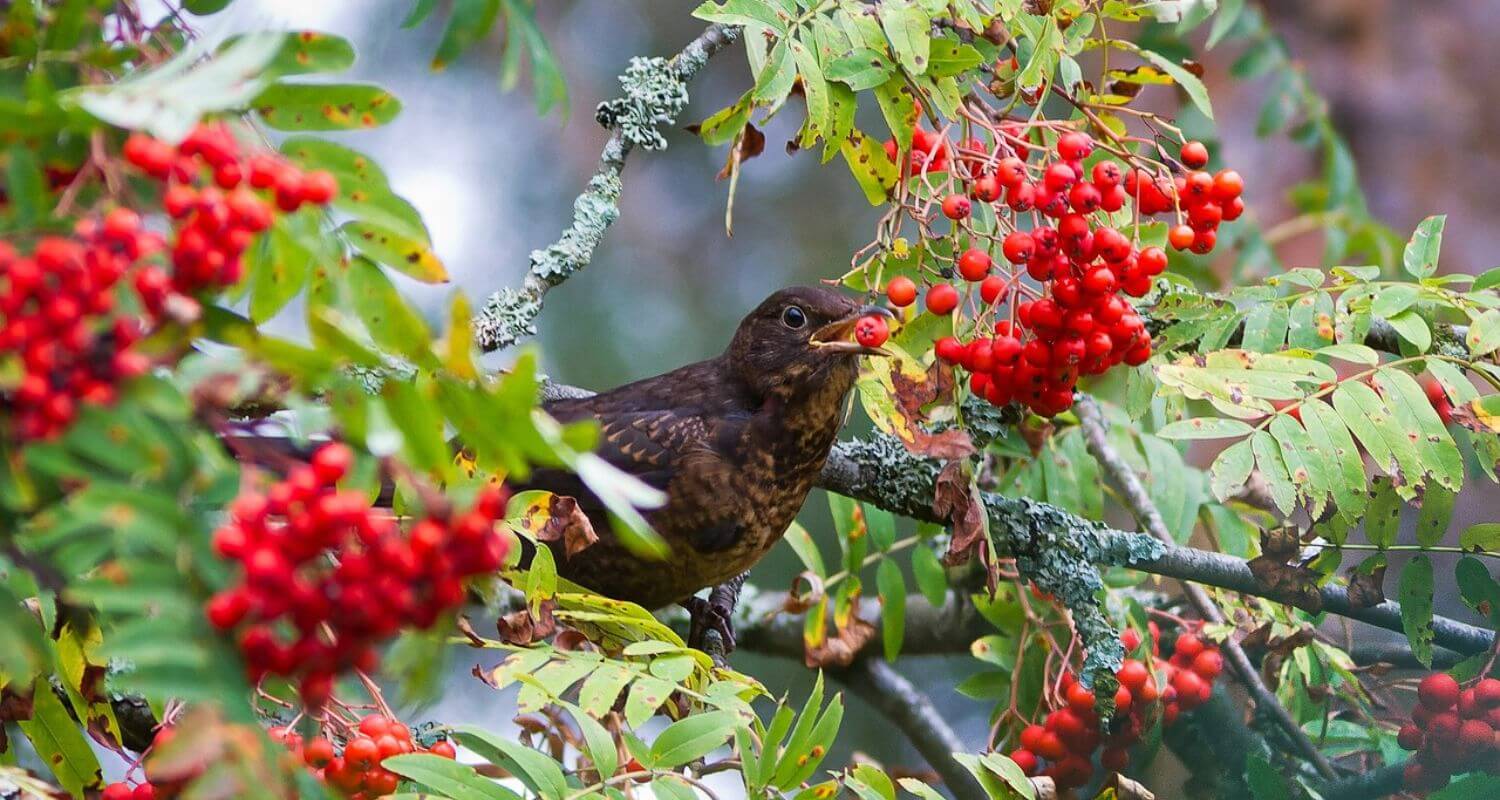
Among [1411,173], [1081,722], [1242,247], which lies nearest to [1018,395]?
[1081,722]

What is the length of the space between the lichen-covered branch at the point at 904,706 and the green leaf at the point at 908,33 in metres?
1.79

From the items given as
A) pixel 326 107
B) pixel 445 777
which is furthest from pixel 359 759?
pixel 326 107

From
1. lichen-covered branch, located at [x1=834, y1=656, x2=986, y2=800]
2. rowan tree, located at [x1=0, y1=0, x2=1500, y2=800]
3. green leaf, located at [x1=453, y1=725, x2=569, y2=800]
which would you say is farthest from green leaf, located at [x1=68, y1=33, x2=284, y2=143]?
lichen-covered branch, located at [x1=834, y1=656, x2=986, y2=800]

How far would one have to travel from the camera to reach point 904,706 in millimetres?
3598

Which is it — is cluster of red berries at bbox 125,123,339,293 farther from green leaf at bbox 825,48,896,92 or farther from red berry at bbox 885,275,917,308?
red berry at bbox 885,275,917,308

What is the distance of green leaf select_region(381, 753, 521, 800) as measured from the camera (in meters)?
1.66

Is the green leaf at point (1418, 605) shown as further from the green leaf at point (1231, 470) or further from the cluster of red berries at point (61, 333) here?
the cluster of red berries at point (61, 333)

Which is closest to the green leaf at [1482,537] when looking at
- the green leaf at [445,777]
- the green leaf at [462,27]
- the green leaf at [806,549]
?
the green leaf at [806,549]

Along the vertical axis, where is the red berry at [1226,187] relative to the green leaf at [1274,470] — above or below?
above

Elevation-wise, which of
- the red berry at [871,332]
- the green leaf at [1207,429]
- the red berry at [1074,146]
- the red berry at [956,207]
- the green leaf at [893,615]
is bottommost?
the green leaf at [893,615]

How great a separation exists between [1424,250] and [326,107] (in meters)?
2.05

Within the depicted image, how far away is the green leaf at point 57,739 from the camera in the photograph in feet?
6.09

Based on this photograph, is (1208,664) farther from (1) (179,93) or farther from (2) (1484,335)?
(1) (179,93)

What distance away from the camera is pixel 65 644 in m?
1.89
